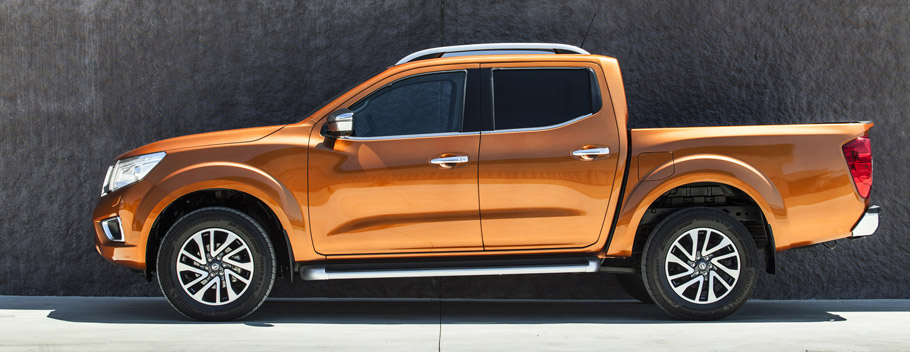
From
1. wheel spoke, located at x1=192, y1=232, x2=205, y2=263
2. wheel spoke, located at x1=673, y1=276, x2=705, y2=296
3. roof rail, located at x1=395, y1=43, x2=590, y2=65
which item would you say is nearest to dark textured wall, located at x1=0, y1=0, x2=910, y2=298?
roof rail, located at x1=395, y1=43, x2=590, y2=65

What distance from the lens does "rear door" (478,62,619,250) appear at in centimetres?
600

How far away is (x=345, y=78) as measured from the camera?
8.15 meters

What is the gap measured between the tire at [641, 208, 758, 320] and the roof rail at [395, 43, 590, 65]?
1.46 metres

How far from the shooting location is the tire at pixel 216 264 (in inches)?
234

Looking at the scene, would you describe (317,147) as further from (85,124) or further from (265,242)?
(85,124)

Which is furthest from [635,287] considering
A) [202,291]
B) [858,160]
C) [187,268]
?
[187,268]

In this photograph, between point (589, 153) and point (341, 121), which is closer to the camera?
point (341, 121)

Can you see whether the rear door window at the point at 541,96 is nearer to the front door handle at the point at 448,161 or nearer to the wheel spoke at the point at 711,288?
the front door handle at the point at 448,161

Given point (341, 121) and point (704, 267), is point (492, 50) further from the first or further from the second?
point (704, 267)

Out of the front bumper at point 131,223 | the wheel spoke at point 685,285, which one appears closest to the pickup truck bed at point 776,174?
the wheel spoke at point 685,285

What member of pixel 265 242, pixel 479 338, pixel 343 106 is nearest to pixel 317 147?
pixel 343 106

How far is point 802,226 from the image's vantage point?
6043 mm

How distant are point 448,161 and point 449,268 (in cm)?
74

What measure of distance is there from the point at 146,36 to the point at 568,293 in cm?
458
